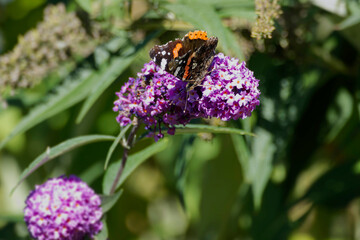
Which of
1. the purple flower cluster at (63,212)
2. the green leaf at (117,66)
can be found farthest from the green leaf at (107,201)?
the green leaf at (117,66)

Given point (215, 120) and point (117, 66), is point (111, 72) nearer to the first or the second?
point (117, 66)

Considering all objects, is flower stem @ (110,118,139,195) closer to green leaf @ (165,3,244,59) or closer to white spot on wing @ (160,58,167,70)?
white spot on wing @ (160,58,167,70)

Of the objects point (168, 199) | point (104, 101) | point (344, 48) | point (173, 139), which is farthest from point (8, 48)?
point (344, 48)

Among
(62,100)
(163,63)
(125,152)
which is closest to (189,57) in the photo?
(163,63)

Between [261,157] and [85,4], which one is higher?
[85,4]

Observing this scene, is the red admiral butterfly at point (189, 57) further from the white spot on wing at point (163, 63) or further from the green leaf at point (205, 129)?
the green leaf at point (205, 129)

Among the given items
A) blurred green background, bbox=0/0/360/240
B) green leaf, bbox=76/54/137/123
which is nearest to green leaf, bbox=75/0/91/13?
blurred green background, bbox=0/0/360/240
